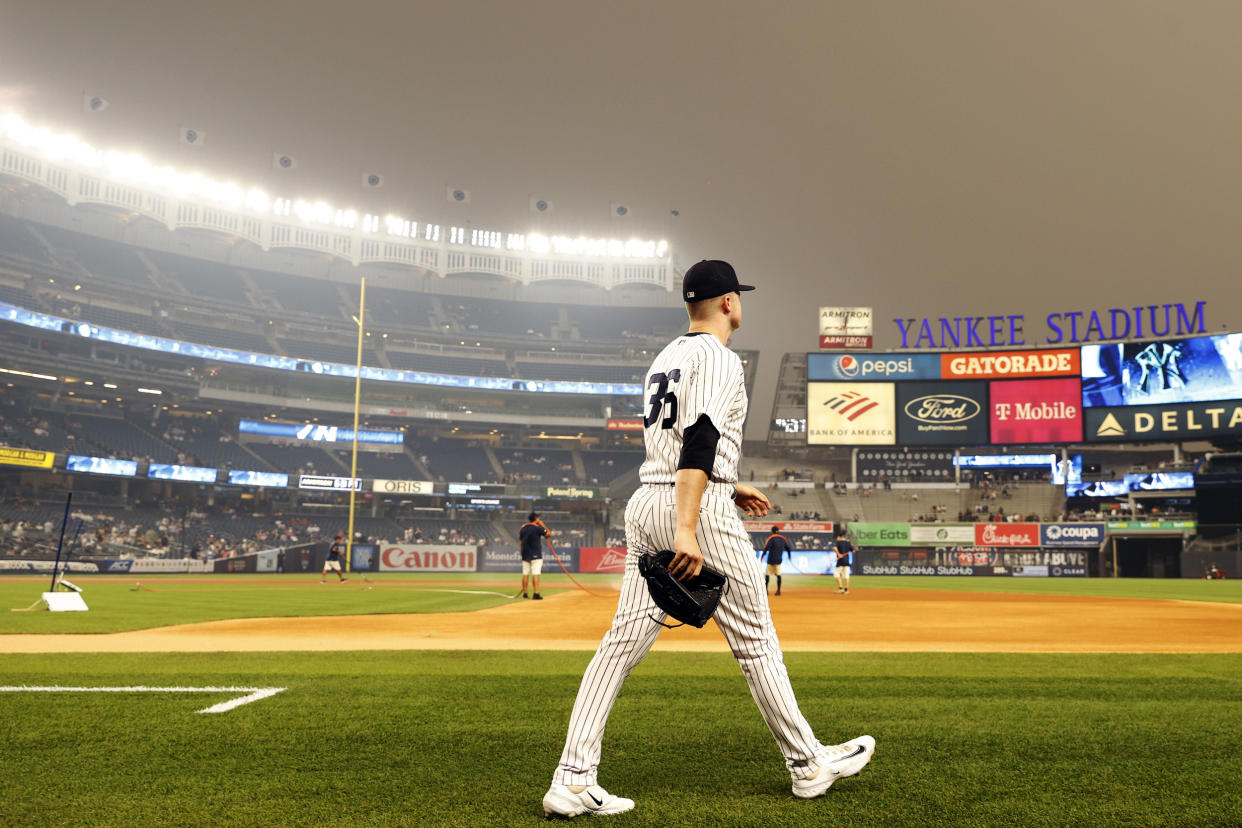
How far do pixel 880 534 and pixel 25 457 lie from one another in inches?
1732

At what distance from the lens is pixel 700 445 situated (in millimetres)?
3223

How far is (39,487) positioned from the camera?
44094 mm

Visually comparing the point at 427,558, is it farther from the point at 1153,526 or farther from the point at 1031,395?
the point at 1153,526

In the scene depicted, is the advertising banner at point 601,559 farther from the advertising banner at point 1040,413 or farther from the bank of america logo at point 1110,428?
the bank of america logo at point 1110,428

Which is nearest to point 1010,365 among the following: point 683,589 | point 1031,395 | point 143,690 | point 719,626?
point 1031,395

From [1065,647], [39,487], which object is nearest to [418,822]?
[1065,647]

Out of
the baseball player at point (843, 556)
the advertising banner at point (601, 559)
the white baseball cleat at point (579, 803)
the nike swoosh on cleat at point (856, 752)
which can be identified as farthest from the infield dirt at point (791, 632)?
the advertising banner at point (601, 559)

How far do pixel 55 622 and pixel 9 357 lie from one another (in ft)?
135

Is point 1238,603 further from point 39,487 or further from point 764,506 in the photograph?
point 39,487

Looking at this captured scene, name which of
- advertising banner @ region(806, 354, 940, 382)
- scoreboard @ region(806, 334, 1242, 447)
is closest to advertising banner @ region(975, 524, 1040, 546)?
scoreboard @ region(806, 334, 1242, 447)

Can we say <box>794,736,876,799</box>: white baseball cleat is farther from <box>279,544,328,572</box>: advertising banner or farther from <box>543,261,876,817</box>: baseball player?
<box>279,544,328,572</box>: advertising banner

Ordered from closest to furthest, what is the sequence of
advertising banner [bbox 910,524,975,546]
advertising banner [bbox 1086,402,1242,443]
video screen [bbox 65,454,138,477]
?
advertising banner [bbox 1086,402,1242,443] → video screen [bbox 65,454,138,477] → advertising banner [bbox 910,524,975,546]

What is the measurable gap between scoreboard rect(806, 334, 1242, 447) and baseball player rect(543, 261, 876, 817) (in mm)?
41037

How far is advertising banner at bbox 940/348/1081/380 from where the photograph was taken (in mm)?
41906
